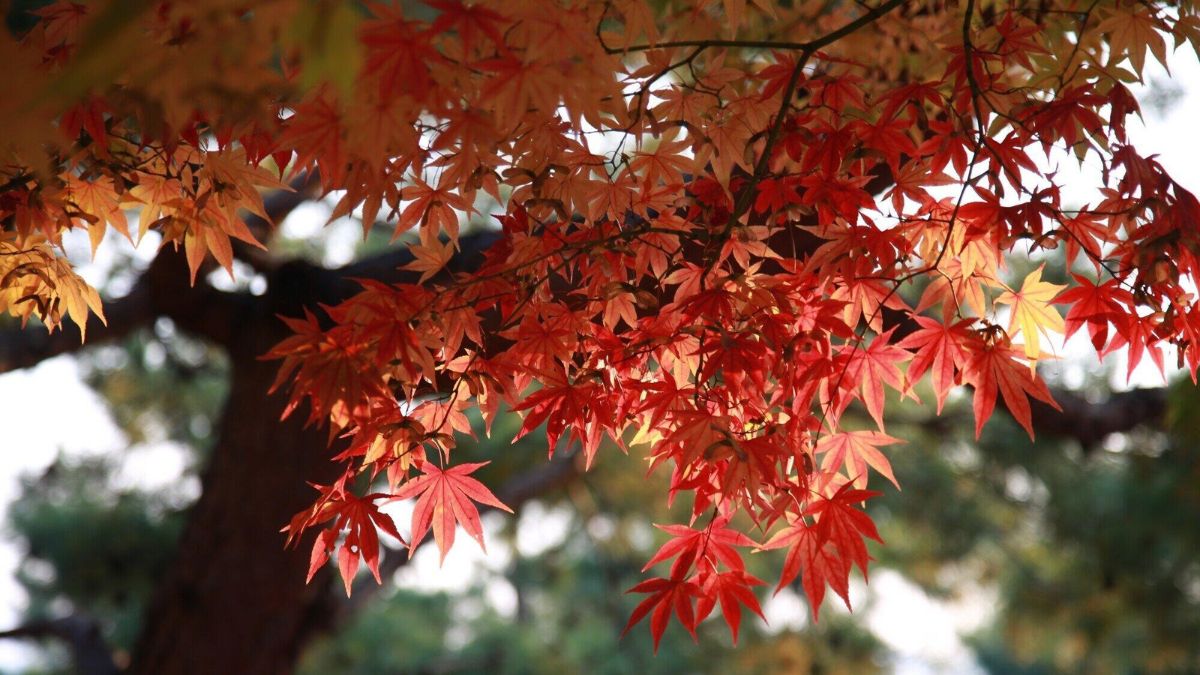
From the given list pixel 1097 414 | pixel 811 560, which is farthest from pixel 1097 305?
pixel 1097 414

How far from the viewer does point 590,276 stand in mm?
1095

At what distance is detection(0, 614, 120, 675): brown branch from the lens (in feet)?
8.85

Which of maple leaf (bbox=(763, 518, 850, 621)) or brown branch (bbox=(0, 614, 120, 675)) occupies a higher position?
maple leaf (bbox=(763, 518, 850, 621))

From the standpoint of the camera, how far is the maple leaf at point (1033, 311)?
1.09m

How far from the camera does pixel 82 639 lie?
9.02ft

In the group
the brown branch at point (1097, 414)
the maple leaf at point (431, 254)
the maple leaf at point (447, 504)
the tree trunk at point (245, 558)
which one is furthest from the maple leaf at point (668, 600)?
the brown branch at point (1097, 414)

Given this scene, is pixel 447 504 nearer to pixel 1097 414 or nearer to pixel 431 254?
pixel 431 254

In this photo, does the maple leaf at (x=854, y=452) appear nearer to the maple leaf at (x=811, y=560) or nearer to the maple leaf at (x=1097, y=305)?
the maple leaf at (x=811, y=560)

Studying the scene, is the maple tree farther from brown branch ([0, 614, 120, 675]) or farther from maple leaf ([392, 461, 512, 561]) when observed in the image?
brown branch ([0, 614, 120, 675])

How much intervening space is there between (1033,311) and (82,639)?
2.68 m

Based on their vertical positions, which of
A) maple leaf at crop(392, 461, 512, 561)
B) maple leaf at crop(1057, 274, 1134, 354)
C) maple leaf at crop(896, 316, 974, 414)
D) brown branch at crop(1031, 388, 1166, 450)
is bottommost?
maple leaf at crop(392, 461, 512, 561)

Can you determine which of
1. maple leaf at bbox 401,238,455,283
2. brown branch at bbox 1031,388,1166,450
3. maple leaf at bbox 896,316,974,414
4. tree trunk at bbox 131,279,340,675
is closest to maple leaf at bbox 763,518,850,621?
maple leaf at bbox 896,316,974,414

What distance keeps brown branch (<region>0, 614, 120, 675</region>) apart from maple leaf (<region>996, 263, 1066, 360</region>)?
255 centimetres

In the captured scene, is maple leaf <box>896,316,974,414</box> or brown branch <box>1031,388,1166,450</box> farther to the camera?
brown branch <box>1031,388,1166,450</box>
